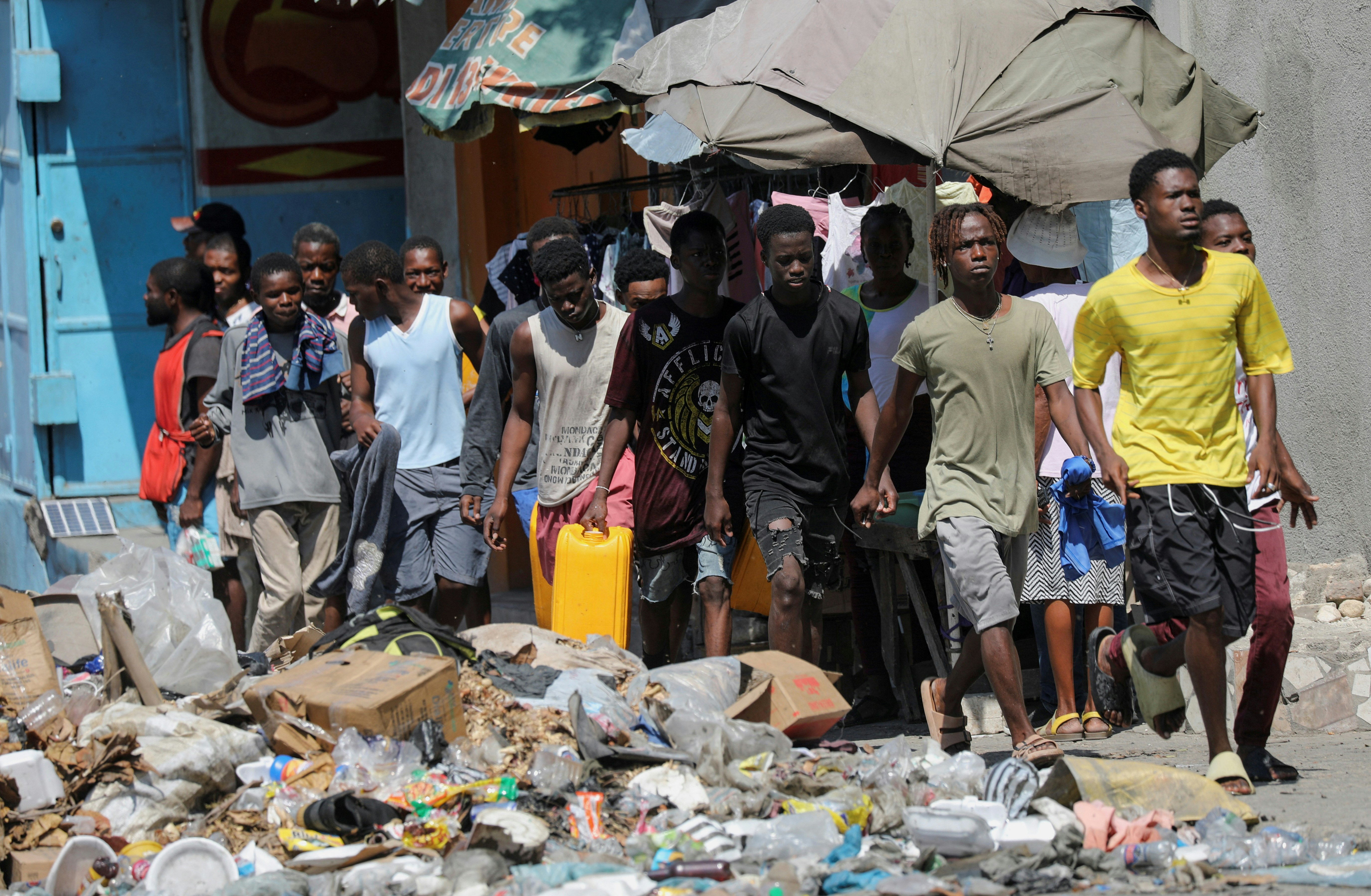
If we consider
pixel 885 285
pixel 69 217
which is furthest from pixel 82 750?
pixel 69 217

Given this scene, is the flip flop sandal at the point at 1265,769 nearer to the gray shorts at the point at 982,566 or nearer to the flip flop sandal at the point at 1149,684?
the flip flop sandal at the point at 1149,684

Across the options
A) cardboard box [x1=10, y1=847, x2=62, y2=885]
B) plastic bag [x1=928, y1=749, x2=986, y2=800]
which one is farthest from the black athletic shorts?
cardboard box [x1=10, y1=847, x2=62, y2=885]

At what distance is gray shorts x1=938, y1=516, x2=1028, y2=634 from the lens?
536 centimetres

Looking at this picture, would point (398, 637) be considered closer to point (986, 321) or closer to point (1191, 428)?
point (986, 321)

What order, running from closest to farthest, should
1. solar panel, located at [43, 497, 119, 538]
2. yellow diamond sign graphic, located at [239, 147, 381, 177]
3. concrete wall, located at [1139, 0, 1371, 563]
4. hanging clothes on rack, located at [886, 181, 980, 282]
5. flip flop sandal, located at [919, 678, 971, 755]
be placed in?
flip flop sandal, located at [919, 678, 971, 755]
concrete wall, located at [1139, 0, 1371, 563]
hanging clothes on rack, located at [886, 181, 980, 282]
solar panel, located at [43, 497, 119, 538]
yellow diamond sign graphic, located at [239, 147, 381, 177]

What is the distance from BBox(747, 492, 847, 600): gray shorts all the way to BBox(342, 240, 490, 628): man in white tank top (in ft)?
5.35

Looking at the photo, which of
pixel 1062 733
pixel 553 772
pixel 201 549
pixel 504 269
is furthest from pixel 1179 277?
pixel 201 549

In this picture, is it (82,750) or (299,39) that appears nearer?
(82,750)

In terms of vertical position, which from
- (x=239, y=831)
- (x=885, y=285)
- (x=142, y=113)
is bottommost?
(x=239, y=831)

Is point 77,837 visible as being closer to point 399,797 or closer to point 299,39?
point 399,797

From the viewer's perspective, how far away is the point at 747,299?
25.6 feet

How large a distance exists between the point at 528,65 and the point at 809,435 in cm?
315

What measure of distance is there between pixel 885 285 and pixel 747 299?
1.36m

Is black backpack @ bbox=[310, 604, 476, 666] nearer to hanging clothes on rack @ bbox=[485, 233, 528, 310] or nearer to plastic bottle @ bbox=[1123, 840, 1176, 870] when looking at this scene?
plastic bottle @ bbox=[1123, 840, 1176, 870]
